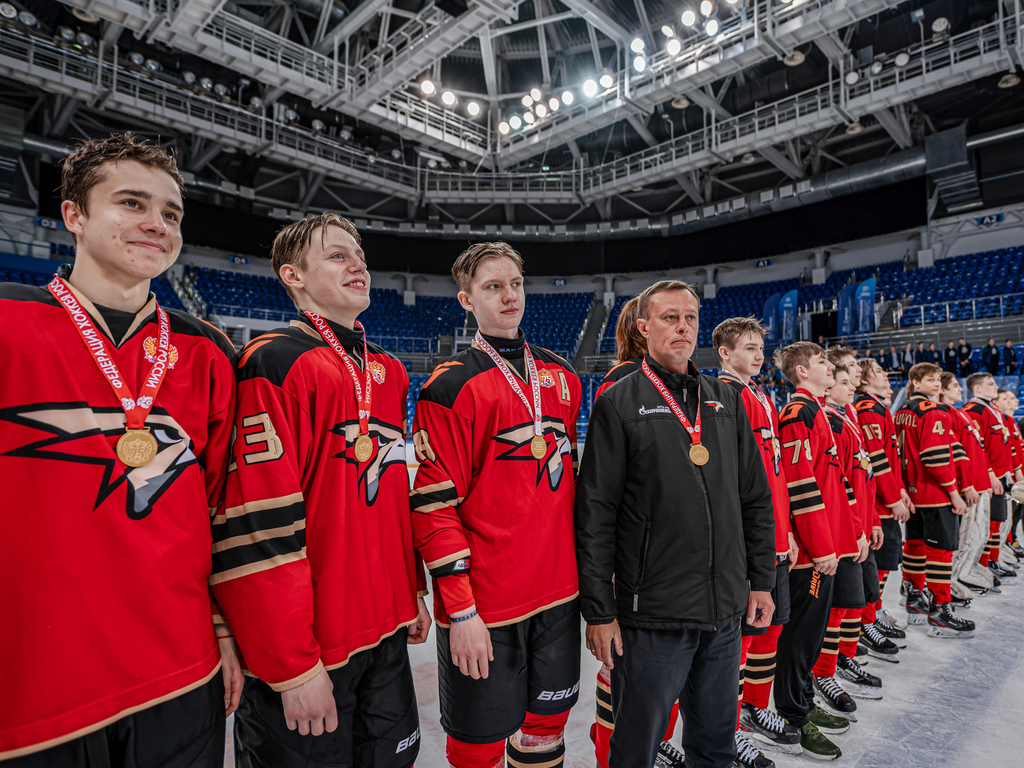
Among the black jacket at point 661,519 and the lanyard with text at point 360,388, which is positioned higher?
the lanyard with text at point 360,388

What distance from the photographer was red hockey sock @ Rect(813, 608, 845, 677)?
3.27 metres

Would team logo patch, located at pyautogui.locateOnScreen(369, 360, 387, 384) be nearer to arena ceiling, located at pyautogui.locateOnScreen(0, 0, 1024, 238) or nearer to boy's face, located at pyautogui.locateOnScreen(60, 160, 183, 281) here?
boy's face, located at pyautogui.locateOnScreen(60, 160, 183, 281)

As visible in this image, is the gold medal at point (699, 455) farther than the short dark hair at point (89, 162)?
Yes

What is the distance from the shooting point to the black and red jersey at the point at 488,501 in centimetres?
185

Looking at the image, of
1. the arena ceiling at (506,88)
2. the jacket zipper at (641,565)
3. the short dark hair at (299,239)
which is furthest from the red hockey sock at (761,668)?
the arena ceiling at (506,88)

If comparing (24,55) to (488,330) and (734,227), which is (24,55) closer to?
(488,330)

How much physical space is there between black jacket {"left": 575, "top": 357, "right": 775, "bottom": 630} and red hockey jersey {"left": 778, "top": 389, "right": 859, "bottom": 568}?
2.80ft

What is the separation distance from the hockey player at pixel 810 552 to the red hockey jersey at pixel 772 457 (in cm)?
9

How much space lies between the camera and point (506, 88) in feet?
57.7

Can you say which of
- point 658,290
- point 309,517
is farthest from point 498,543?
point 658,290

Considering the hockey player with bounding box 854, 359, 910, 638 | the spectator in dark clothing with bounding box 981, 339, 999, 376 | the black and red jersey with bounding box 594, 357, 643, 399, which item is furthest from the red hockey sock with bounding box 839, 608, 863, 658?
the spectator in dark clothing with bounding box 981, 339, 999, 376

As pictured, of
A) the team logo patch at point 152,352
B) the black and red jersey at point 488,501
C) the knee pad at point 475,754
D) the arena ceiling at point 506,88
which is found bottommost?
the knee pad at point 475,754

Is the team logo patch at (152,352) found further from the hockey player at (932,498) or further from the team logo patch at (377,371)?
the hockey player at (932,498)

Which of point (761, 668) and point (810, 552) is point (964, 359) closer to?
point (810, 552)
